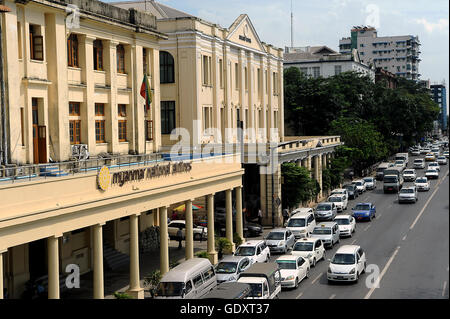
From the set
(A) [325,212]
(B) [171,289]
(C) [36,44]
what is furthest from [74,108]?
(A) [325,212]

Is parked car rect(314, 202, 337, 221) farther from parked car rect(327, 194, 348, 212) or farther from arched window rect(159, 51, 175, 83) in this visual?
arched window rect(159, 51, 175, 83)

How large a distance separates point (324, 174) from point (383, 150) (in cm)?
2371

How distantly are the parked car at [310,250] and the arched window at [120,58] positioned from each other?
576 inches

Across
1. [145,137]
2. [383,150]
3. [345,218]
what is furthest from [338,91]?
[145,137]

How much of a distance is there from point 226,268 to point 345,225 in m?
15.5

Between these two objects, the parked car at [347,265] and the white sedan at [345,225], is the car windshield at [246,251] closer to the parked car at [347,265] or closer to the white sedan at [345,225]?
the parked car at [347,265]

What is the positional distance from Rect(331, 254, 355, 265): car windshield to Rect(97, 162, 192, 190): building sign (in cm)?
944

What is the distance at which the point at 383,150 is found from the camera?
87.6m

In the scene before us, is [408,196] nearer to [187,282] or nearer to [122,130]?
[122,130]

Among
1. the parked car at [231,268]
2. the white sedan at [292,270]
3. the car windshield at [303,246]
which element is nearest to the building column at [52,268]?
the parked car at [231,268]

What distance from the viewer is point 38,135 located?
29.8 m

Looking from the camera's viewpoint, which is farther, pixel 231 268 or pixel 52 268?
pixel 231 268

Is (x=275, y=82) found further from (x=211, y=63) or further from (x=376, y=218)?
(x=376, y=218)
